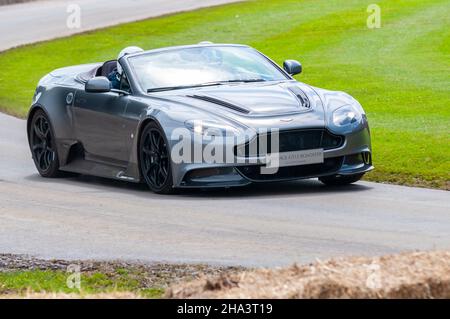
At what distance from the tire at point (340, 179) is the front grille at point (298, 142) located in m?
0.50

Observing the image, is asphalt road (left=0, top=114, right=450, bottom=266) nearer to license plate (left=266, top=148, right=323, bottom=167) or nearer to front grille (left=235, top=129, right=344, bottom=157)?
license plate (left=266, top=148, right=323, bottom=167)

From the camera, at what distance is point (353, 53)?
29.9 m

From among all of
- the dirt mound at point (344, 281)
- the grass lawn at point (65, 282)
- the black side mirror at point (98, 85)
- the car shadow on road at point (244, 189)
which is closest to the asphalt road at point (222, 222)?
the car shadow on road at point (244, 189)

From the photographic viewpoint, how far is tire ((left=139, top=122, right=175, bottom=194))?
13432 millimetres

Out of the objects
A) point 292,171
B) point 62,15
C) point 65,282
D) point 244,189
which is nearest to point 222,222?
point 292,171

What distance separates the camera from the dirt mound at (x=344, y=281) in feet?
20.5

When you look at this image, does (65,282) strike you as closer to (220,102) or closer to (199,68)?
(220,102)

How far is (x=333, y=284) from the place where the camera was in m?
6.28

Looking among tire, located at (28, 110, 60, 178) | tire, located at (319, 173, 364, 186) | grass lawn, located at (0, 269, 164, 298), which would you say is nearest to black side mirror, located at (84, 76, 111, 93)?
tire, located at (28, 110, 60, 178)

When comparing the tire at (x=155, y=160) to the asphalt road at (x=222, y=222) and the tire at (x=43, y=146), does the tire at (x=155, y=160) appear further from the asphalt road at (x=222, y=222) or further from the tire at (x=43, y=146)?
the tire at (x=43, y=146)

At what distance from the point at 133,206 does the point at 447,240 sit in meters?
3.52

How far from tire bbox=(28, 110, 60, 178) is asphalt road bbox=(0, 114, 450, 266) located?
0.56 meters

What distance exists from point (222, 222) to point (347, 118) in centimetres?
240
